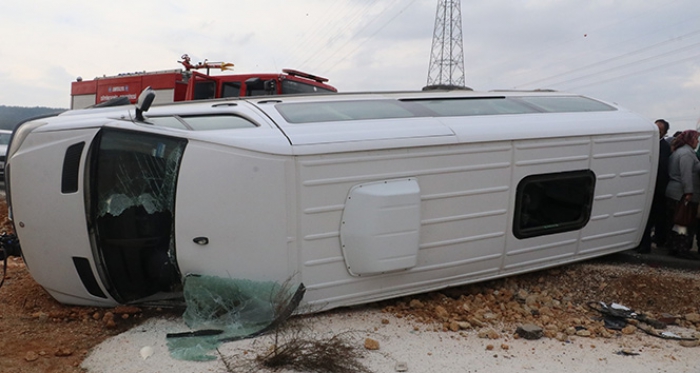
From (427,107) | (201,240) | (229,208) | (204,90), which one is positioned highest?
(204,90)

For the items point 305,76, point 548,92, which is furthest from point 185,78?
point 548,92

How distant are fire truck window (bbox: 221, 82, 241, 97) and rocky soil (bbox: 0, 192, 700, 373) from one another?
14.0 feet

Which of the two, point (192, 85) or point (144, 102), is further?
point (192, 85)

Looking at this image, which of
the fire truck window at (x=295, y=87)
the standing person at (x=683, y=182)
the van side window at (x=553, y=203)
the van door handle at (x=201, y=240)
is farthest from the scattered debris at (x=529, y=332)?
the fire truck window at (x=295, y=87)

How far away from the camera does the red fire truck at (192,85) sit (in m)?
8.75

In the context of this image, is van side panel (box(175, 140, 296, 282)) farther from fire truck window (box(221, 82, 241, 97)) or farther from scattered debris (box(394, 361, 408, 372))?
fire truck window (box(221, 82, 241, 97))

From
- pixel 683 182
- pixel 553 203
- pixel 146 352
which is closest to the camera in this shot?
pixel 146 352

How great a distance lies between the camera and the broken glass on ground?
A: 4102 millimetres

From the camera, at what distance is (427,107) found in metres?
5.14

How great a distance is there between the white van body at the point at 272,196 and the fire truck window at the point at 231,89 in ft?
13.9

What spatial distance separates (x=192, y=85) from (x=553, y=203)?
6.53 metres

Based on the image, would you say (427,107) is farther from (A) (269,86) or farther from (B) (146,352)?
(A) (269,86)

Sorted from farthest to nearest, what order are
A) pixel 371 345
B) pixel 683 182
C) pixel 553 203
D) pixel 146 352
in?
pixel 683 182, pixel 553 203, pixel 371 345, pixel 146 352

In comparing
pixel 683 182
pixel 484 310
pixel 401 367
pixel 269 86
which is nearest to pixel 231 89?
pixel 269 86
